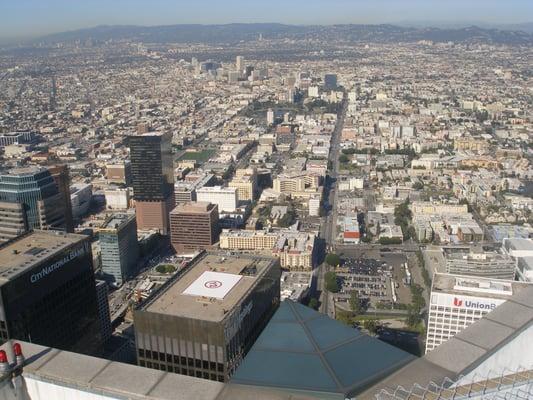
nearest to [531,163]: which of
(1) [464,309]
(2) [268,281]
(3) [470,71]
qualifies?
A: (1) [464,309]

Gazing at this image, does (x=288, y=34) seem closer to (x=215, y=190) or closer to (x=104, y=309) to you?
(x=215, y=190)

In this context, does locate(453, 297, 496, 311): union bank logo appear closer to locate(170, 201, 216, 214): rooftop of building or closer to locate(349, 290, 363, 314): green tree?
locate(349, 290, 363, 314): green tree

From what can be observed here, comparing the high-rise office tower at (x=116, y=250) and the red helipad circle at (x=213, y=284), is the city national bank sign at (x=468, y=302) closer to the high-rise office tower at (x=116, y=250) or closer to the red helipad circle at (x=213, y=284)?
the red helipad circle at (x=213, y=284)

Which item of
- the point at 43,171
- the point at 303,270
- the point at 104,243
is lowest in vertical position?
the point at 303,270

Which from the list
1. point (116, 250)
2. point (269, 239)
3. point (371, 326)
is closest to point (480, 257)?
point (371, 326)

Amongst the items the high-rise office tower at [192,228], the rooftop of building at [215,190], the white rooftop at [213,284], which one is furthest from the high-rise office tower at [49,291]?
the rooftop of building at [215,190]

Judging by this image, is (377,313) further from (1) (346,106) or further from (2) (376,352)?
(1) (346,106)

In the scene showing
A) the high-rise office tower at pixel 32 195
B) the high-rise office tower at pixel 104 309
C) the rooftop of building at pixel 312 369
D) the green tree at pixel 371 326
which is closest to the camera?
the rooftop of building at pixel 312 369
